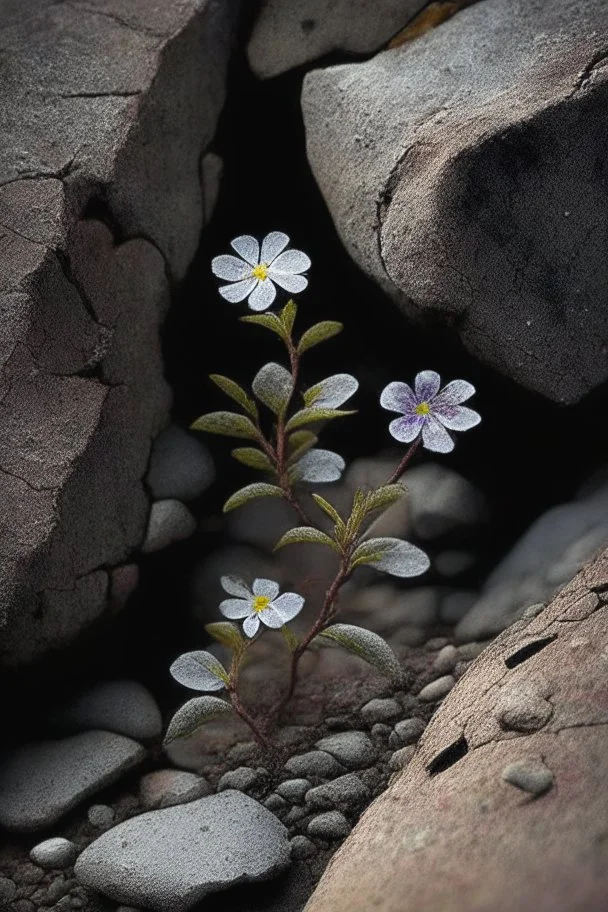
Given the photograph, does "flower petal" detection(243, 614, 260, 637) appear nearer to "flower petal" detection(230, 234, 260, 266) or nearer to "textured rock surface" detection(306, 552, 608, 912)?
"textured rock surface" detection(306, 552, 608, 912)

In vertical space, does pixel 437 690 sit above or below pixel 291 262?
below

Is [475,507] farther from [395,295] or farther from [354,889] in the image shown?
[354,889]

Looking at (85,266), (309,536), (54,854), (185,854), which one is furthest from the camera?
(85,266)

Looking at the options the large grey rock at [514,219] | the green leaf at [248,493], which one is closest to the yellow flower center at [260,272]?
the large grey rock at [514,219]

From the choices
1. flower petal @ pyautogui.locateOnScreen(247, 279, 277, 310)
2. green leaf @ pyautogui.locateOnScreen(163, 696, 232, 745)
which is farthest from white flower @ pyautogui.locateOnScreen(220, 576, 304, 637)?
flower petal @ pyautogui.locateOnScreen(247, 279, 277, 310)

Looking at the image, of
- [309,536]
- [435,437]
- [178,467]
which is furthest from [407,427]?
[178,467]

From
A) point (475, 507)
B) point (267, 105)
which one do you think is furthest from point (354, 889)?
point (267, 105)

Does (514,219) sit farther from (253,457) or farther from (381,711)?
(381,711)
